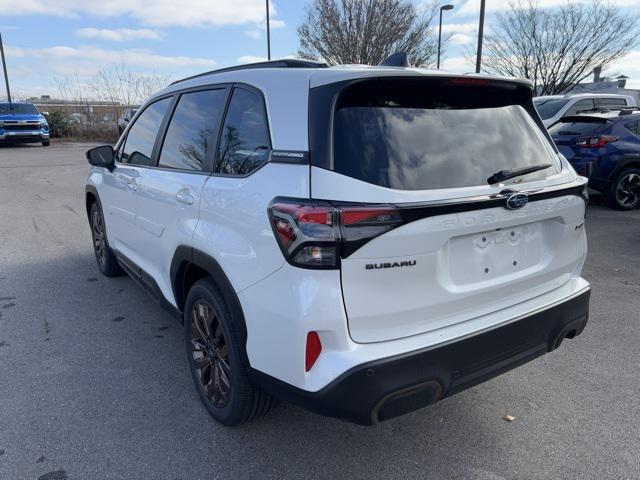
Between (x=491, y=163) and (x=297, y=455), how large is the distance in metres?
1.73

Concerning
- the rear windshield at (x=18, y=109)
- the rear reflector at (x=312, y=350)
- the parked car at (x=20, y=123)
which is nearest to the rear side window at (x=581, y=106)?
the rear reflector at (x=312, y=350)

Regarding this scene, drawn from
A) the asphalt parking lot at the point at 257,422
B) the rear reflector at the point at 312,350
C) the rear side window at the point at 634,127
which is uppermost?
the rear side window at the point at 634,127

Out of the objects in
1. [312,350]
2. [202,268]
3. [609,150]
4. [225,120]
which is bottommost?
[312,350]

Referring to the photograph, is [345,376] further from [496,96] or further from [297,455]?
[496,96]

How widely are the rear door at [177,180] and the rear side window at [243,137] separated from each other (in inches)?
4.7

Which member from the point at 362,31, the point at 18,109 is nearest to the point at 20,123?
the point at 18,109

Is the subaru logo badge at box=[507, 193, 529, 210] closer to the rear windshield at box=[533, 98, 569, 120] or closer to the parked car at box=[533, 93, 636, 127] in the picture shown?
the parked car at box=[533, 93, 636, 127]

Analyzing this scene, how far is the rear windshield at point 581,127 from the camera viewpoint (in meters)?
8.34

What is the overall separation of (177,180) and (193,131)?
326 mm

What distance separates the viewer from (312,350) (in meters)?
2.02

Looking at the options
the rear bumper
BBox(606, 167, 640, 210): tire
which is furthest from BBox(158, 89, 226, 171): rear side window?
BBox(606, 167, 640, 210): tire

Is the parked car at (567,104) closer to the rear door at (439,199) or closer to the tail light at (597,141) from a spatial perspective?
the tail light at (597,141)

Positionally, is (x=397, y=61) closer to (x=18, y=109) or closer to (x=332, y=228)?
(x=332, y=228)

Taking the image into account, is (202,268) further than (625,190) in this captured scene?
No
